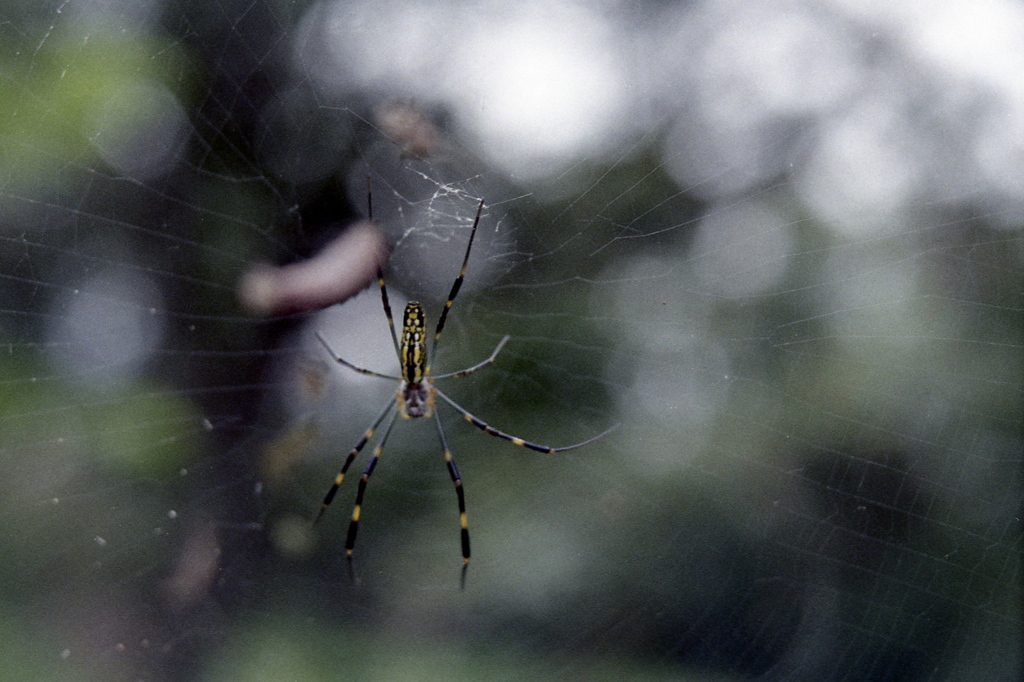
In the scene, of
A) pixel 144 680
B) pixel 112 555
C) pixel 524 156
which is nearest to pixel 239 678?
pixel 144 680

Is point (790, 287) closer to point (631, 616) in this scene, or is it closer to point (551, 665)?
point (631, 616)

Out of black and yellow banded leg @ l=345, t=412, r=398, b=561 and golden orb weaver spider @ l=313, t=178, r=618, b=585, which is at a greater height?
golden orb weaver spider @ l=313, t=178, r=618, b=585

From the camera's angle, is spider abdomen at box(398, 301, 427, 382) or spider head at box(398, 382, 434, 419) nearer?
spider abdomen at box(398, 301, 427, 382)

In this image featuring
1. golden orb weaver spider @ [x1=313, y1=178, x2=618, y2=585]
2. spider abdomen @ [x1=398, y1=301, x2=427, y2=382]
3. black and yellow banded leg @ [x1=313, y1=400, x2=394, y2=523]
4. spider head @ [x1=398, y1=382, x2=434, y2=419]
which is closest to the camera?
spider abdomen @ [x1=398, y1=301, x2=427, y2=382]

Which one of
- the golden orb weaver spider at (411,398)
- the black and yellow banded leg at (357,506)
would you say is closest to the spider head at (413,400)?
the golden orb weaver spider at (411,398)

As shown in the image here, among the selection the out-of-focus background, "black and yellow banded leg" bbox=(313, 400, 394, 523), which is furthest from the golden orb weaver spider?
the out-of-focus background

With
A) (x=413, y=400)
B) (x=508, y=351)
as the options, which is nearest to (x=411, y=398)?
(x=413, y=400)

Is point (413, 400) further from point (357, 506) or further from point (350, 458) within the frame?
point (357, 506)

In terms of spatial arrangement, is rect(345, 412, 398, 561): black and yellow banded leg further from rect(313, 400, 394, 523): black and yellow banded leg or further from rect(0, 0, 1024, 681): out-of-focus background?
rect(0, 0, 1024, 681): out-of-focus background
